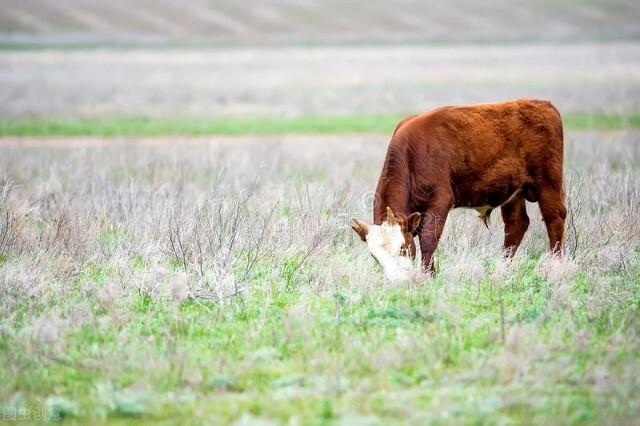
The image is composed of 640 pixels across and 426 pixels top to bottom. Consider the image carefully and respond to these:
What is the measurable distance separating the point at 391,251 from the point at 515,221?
2520 mm

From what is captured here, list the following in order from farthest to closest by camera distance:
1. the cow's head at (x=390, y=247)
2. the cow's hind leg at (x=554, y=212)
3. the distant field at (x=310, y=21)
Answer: the distant field at (x=310, y=21) → the cow's hind leg at (x=554, y=212) → the cow's head at (x=390, y=247)

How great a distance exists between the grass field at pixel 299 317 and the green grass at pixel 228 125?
39.5 feet

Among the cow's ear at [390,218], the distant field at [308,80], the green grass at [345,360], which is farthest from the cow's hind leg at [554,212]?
the distant field at [308,80]

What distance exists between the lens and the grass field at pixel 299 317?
5711 millimetres

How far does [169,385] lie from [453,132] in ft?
14.6

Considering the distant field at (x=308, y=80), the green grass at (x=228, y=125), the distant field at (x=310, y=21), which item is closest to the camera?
the green grass at (x=228, y=125)

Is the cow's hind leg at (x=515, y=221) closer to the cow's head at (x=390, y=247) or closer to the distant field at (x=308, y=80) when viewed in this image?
the cow's head at (x=390, y=247)

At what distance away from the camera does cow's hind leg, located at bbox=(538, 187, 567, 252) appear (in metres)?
9.54

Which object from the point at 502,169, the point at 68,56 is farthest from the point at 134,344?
the point at 68,56

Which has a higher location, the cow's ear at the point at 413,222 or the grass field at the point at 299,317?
the cow's ear at the point at 413,222

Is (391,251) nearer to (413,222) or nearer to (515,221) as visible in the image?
(413,222)

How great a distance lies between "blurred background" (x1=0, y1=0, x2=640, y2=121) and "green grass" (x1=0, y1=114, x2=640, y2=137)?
1290 millimetres

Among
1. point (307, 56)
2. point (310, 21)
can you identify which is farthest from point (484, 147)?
point (310, 21)

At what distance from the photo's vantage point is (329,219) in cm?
1016
